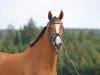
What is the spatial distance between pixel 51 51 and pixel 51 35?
1.18 feet

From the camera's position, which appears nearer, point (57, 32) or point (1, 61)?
point (57, 32)

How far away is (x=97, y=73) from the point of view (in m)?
70.6

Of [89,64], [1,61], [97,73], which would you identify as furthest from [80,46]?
[1,61]

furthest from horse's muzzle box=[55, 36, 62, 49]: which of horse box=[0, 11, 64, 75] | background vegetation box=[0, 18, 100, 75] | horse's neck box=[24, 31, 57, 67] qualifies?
background vegetation box=[0, 18, 100, 75]

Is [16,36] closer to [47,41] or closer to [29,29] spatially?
[29,29]

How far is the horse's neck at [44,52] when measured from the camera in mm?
8211

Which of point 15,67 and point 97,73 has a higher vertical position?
point 15,67

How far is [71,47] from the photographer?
85.4m

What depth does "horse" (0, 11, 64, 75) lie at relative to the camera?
26.5ft

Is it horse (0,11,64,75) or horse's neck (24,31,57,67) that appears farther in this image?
horse's neck (24,31,57,67)

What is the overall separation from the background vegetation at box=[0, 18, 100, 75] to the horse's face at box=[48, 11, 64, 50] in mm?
48701

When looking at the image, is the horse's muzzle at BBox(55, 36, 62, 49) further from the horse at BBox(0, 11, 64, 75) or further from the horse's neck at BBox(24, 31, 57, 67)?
the horse's neck at BBox(24, 31, 57, 67)

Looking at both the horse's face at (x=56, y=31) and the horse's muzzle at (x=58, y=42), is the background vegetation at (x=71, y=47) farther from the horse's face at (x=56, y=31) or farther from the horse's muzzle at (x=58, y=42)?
the horse's muzzle at (x=58, y=42)

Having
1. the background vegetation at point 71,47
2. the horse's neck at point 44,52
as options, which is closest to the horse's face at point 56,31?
the horse's neck at point 44,52
